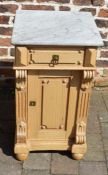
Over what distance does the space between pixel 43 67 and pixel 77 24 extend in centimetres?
50

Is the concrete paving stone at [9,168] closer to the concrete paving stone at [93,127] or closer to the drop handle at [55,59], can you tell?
the concrete paving stone at [93,127]

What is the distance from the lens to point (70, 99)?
307 centimetres

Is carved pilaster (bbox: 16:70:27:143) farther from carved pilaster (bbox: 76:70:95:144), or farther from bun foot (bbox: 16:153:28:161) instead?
carved pilaster (bbox: 76:70:95:144)

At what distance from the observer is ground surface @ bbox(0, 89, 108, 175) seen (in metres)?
3.18

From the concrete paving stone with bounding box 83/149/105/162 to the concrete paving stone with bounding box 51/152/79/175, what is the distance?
4.8 inches

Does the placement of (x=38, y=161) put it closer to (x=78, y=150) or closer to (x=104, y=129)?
(x=78, y=150)

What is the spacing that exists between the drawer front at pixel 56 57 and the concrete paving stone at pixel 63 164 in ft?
3.05

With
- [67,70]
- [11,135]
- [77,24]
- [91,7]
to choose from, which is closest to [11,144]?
[11,135]

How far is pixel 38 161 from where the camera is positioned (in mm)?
3275

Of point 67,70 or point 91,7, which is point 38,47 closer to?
point 67,70

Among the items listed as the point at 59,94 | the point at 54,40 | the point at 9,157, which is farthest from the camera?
the point at 9,157

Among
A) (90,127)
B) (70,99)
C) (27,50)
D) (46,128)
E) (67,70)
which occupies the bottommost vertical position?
(90,127)

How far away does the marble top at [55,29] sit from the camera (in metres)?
2.75

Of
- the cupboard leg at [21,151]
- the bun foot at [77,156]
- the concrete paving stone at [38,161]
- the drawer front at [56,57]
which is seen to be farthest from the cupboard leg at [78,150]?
the drawer front at [56,57]
